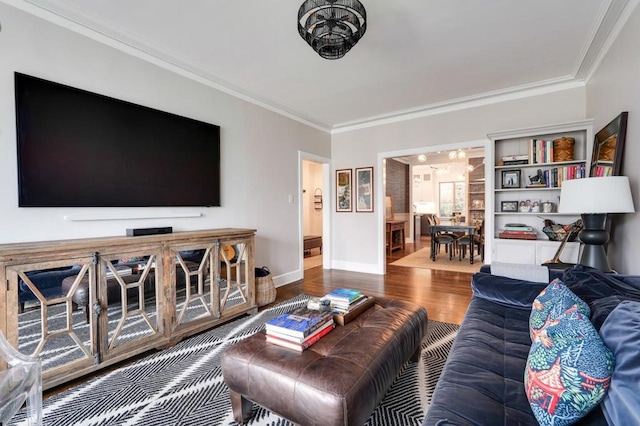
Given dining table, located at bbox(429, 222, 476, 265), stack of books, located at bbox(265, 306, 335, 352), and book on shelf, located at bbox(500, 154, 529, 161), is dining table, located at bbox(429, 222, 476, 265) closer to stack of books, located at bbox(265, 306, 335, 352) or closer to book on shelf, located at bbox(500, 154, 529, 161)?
book on shelf, located at bbox(500, 154, 529, 161)

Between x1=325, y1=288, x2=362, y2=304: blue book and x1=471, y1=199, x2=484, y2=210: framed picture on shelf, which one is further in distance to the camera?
Result: x1=471, y1=199, x2=484, y2=210: framed picture on shelf

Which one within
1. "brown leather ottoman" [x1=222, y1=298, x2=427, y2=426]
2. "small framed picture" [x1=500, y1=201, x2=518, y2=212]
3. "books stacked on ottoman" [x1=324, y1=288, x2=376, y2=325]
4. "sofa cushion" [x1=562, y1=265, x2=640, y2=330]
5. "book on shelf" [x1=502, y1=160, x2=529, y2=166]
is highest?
"book on shelf" [x1=502, y1=160, x2=529, y2=166]

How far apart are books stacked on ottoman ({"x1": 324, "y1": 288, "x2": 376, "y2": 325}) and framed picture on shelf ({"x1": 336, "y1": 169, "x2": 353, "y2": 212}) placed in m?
3.42

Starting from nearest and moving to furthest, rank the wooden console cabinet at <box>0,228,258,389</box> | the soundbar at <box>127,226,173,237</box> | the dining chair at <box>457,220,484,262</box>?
the wooden console cabinet at <box>0,228,258,389</box>, the soundbar at <box>127,226,173,237</box>, the dining chair at <box>457,220,484,262</box>

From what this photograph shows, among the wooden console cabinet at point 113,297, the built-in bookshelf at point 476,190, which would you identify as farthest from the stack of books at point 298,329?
the built-in bookshelf at point 476,190

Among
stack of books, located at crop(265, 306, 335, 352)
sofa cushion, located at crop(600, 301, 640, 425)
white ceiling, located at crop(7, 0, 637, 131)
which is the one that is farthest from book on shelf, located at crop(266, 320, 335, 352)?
white ceiling, located at crop(7, 0, 637, 131)

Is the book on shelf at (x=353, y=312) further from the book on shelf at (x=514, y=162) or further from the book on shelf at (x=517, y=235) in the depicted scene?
the book on shelf at (x=514, y=162)

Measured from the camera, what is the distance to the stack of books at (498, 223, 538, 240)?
367cm

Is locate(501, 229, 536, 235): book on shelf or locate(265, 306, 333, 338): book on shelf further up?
locate(501, 229, 536, 235): book on shelf

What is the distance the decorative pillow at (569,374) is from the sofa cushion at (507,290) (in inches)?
40.0

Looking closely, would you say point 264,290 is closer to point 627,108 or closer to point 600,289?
point 600,289

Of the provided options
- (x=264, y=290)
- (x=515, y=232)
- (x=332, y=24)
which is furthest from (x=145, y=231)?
(x=515, y=232)

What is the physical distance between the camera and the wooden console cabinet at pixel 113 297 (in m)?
1.81

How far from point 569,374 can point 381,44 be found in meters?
2.76
